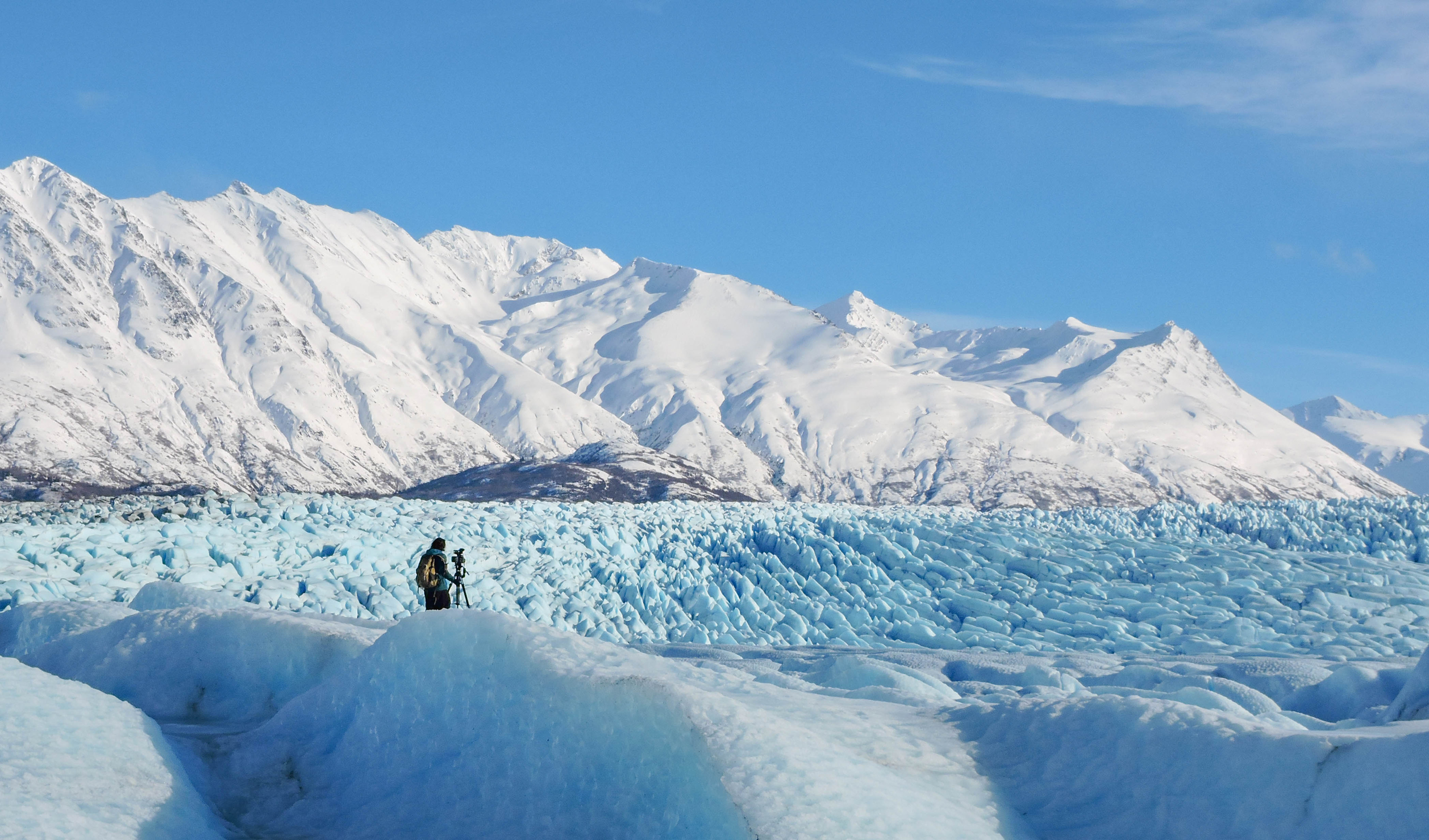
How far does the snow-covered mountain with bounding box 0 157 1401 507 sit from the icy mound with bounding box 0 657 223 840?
124m

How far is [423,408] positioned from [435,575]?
158853mm

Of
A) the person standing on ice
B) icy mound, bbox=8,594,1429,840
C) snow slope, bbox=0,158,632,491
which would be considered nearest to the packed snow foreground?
icy mound, bbox=8,594,1429,840

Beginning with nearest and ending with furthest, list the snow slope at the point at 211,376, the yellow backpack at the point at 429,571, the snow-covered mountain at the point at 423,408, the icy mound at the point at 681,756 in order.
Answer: the icy mound at the point at 681,756 < the yellow backpack at the point at 429,571 < the snow slope at the point at 211,376 < the snow-covered mountain at the point at 423,408

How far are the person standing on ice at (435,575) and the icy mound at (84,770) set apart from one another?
5133mm

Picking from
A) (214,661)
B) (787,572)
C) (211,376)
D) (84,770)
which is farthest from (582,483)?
(211,376)

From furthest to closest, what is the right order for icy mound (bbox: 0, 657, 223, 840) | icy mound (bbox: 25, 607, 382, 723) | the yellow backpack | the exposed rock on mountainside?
the exposed rock on mountainside → the yellow backpack → icy mound (bbox: 25, 607, 382, 723) → icy mound (bbox: 0, 657, 223, 840)

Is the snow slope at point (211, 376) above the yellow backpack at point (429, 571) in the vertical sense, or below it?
above

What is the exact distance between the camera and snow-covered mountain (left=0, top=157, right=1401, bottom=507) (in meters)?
134

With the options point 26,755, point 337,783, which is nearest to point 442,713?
point 337,783

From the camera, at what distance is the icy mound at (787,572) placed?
1385cm

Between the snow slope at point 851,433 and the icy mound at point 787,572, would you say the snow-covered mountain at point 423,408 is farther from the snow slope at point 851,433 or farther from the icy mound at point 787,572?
the icy mound at point 787,572

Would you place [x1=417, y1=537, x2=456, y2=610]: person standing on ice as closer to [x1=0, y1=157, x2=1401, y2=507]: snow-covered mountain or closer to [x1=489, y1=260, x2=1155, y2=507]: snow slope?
[x1=0, y1=157, x2=1401, y2=507]: snow-covered mountain

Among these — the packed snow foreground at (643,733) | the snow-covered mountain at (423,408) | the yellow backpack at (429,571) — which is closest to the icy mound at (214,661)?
the packed snow foreground at (643,733)

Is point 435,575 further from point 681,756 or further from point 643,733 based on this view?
point 681,756
